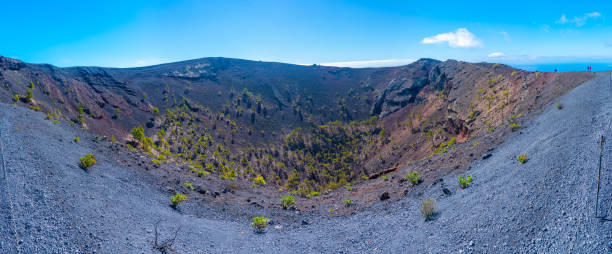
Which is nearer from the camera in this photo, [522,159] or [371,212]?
[522,159]

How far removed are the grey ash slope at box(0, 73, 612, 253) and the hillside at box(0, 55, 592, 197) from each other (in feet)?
13.6

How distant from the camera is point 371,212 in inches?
402

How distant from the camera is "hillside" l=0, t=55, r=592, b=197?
21.9m

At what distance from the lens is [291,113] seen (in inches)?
2184

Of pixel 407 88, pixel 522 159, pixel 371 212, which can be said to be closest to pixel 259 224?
pixel 371 212

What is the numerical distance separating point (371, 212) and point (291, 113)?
151 feet

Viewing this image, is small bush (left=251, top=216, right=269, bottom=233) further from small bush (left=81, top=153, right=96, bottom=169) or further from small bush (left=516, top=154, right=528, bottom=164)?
small bush (left=516, top=154, right=528, bottom=164)

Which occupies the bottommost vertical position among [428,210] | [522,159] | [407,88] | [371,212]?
[371,212]

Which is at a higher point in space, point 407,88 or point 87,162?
point 407,88

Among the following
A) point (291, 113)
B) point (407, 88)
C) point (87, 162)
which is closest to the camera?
point (87, 162)

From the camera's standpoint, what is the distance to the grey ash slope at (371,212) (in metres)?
5.20

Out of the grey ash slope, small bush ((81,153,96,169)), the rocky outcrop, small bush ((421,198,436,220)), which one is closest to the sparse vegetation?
small bush ((81,153,96,169))

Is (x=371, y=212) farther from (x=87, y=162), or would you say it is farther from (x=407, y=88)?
(x=407, y=88)

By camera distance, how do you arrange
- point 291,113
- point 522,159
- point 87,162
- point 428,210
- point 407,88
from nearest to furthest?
1. point 428,210
2. point 522,159
3. point 87,162
4. point 407,88
5. point 291,113
